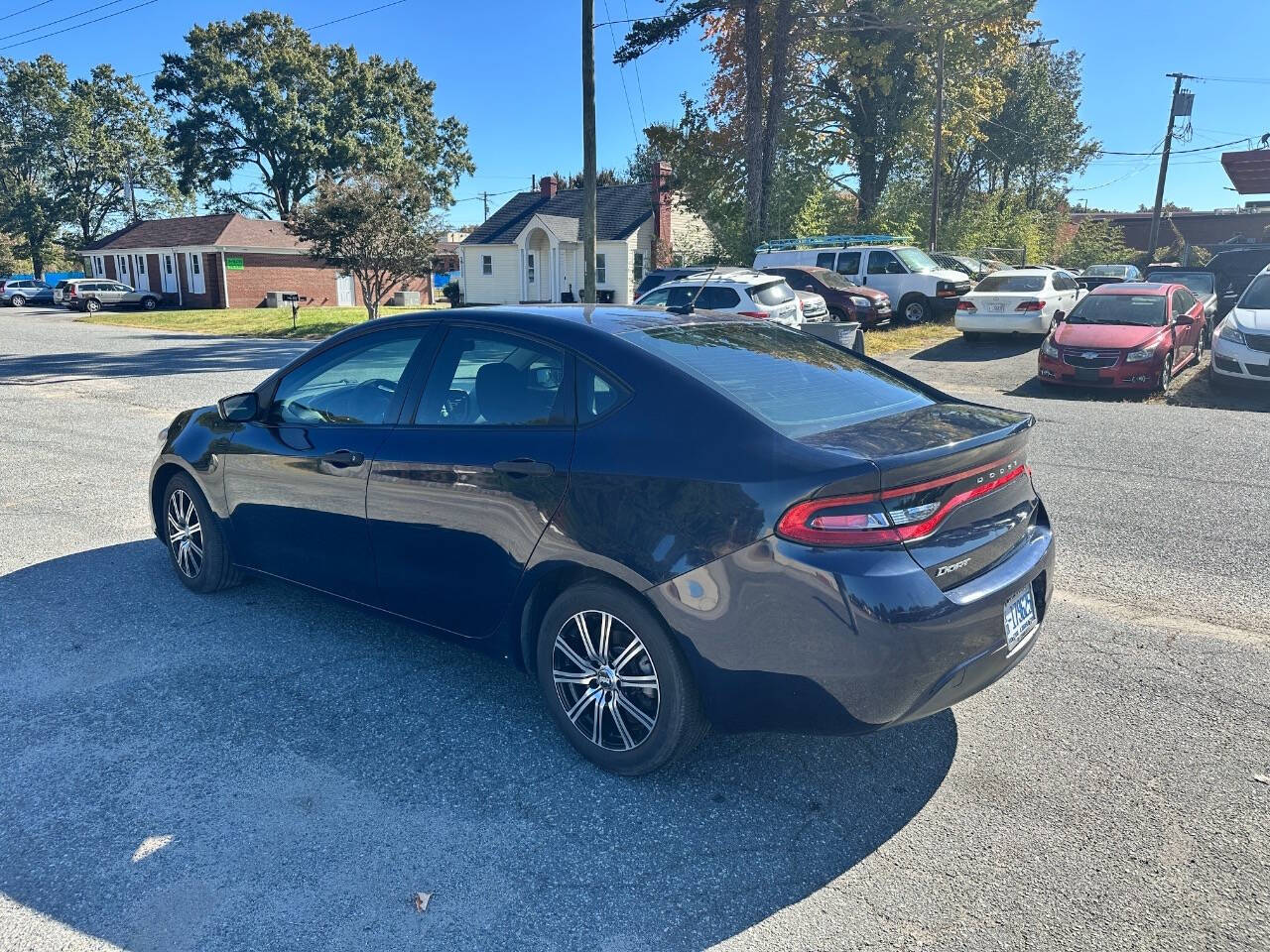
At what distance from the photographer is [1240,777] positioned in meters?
3.08

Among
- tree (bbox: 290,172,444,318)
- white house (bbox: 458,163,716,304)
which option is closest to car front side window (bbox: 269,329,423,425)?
tree (bbox: 290,172,444,318)

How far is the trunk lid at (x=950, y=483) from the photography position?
8.91 ft

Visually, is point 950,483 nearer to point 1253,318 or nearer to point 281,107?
point 1253,318

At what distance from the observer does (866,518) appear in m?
2.65

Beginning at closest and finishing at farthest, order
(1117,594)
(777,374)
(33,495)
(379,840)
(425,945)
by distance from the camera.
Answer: (425,945) < (379,840) < (777,374) < (1117,594) < (33,495)

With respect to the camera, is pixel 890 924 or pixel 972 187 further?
pixel 972 187

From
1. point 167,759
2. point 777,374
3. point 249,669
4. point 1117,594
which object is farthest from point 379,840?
point 1117,594

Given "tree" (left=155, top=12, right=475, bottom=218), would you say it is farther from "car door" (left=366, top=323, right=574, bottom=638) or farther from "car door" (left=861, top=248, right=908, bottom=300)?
"car door" (left=366, top=323, right=574, bottom=638)

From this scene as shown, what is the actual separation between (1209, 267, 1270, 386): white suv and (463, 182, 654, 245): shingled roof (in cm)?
2778

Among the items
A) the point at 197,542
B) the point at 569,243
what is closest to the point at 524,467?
the point at 197,542

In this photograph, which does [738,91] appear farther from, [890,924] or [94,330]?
[890,924]

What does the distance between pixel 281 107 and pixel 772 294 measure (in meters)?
41.2

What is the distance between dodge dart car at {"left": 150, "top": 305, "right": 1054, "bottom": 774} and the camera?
2.66 meters

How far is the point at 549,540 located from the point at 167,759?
1642 mm
